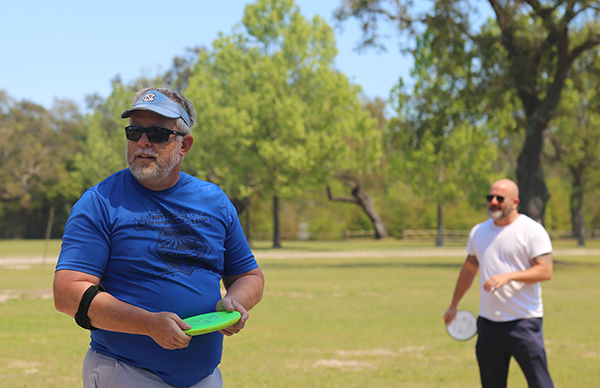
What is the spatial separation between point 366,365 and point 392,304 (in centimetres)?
794

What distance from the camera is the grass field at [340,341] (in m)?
8.34

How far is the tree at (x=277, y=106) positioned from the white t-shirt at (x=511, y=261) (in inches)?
1753

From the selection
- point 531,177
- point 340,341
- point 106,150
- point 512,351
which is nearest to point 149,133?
point 512,351

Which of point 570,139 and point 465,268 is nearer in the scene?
point 465,268

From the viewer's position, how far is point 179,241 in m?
2.90

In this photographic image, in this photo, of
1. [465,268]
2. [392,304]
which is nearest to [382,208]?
[392,304]

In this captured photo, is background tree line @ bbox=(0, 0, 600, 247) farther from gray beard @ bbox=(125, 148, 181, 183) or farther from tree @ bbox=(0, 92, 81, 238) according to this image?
gray beard @ bbox=(125, 148, 181, 183)

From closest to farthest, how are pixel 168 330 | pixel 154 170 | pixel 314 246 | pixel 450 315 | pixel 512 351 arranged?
pixel 168 330 < pixel 154 170 < pixel 512 351 < pixel 450 315 < pixel 314 246

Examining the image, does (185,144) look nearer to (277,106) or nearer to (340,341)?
(340,341)

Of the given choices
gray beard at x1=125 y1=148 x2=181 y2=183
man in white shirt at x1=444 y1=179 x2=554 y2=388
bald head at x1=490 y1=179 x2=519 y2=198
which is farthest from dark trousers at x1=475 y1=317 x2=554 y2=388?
gray beard at x1=125 y1=148 x2=181 y2=183

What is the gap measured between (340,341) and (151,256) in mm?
8640

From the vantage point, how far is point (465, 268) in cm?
598

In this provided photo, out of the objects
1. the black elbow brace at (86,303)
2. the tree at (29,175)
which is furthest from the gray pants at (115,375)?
the tree at (29,175)

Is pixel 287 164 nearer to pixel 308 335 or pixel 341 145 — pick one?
pixel 341 145
